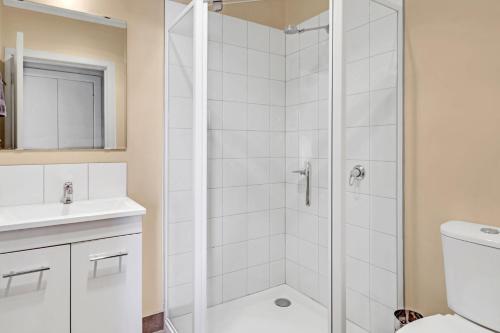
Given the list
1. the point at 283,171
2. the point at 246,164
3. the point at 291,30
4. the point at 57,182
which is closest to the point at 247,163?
the point at 246,164

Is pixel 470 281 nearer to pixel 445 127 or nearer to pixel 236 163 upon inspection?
pixel 445 127

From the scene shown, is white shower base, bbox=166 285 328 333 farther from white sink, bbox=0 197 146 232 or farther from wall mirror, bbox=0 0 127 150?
wall mirror, bbox=0 0 127 150

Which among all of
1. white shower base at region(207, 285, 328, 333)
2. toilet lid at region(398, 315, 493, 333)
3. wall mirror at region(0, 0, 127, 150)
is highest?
wall mirror at region(0, 0, 127, 150)

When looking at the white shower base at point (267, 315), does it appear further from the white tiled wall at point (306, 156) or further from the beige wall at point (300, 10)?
the beige wall at point (300, 10)

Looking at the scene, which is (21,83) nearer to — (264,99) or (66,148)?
(66,148)

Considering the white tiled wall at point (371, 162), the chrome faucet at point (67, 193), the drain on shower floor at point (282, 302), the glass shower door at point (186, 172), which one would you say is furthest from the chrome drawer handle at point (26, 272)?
the drain on shower floor at point (282, 302)

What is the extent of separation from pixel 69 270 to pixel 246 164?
1.18 metres

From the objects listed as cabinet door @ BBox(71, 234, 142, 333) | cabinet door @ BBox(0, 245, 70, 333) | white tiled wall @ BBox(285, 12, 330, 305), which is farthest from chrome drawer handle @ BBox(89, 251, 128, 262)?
white tiled wall @ BBox(285, 12, 330, 305)

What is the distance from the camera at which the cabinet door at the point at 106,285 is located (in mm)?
1479

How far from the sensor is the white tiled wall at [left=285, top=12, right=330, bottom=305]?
1.81 metres

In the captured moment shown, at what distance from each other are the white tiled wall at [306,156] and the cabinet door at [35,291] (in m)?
1.31

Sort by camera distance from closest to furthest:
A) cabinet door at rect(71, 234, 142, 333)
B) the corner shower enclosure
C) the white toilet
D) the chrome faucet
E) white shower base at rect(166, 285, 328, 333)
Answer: the white toilet < the corner shower enclosure < cabinet door at rect(71, 234, 142, 333) < the chrome faucet < white shower base at rect(166, 285, 328, 333)


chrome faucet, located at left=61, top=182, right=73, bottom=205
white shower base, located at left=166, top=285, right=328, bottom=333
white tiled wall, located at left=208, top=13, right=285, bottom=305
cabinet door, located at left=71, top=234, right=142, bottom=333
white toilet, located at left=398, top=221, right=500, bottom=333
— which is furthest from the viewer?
white tiled wall, located at left=208, top=13, right=285, bottom=305

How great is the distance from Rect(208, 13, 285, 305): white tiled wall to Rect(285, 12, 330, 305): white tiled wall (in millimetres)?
59
